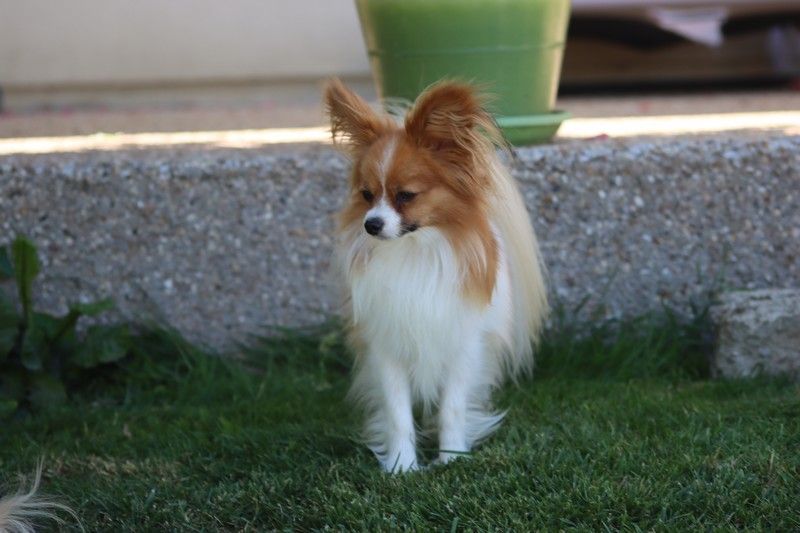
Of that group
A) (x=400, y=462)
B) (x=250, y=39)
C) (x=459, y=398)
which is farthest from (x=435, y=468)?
(x=250, y=39)

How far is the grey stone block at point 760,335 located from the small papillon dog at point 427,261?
2.91 feet

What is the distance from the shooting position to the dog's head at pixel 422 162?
318 cm

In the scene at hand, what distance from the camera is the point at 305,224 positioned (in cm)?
453

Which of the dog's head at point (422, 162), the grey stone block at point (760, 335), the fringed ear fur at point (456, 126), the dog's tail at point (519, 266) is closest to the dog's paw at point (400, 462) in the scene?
the dog's tail at point (519, 266)

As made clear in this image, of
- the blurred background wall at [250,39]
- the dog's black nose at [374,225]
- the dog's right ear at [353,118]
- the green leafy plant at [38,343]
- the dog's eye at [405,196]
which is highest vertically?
the dog's right ear at [353,118]

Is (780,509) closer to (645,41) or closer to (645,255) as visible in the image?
(645,255)

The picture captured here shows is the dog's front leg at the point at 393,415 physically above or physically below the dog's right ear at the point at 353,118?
below

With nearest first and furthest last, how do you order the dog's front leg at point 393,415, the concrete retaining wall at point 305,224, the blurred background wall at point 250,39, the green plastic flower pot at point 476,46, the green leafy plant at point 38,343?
the dog's front leg at point 393,415 < the green leafy plant at point 38,343 < the green plastic flower pot at point 476,46 < the concrete retaining wall at point 305,224 < the blurred background wall at point 250,39

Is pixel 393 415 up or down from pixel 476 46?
down

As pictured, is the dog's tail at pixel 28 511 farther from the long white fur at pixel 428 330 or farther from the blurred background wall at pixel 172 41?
the blurred background wall at pixel 172 41

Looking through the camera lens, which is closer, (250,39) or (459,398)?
(459,398)

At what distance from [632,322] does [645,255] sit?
28 centimetres

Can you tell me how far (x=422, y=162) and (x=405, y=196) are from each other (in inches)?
4.4

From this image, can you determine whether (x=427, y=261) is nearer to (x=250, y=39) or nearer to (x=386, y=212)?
(x=386, y=212)
